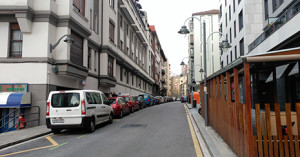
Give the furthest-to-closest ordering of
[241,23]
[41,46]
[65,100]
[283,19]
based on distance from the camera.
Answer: [241,23]
[283,19]
[41,46]
[65,100]

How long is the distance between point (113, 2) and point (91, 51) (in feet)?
27.6

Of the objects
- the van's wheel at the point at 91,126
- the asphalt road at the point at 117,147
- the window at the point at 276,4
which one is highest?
the window at the point at 276,4

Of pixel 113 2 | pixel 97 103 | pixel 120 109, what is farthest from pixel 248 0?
pixel 97 103

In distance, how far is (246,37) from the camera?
81.1 feet

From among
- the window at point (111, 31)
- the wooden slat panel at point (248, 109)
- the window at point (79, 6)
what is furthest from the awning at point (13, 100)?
the window at point (111, 31)

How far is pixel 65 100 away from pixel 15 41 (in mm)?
6801

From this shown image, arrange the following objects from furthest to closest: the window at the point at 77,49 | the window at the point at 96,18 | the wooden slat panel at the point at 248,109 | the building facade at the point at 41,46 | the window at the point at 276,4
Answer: the window at the point at 96,18
the window at the point at 276,4
the window at the point at 77,49
the building facade at the point at 41,46
the wooden slat panel at the point at 248,109

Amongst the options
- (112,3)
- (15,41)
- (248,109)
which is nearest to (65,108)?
(15,41)

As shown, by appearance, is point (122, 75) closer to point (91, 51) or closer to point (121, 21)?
point (121, 21)

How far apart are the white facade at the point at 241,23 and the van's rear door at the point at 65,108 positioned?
2024cm

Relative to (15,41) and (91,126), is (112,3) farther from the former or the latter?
(91,126)

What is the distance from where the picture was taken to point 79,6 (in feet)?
57.6

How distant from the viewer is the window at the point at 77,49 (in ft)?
53.3

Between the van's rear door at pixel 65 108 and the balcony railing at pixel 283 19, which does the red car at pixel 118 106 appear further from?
the balcony railing at pixel 283 19
